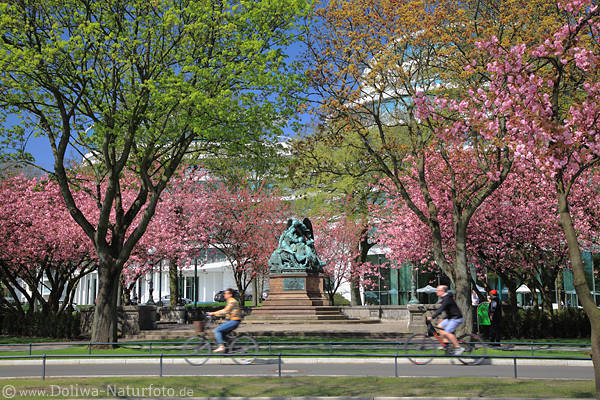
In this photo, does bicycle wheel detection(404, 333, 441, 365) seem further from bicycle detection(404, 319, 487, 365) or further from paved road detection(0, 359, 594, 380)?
paved road detection(0, 359, 594, 380)

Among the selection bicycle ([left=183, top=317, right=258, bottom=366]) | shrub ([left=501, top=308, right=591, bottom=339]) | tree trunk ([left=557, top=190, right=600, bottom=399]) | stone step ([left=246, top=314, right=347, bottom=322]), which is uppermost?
tree trunk ([left=557, top=190, right=600, bottom=399])

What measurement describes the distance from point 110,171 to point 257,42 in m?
6.45

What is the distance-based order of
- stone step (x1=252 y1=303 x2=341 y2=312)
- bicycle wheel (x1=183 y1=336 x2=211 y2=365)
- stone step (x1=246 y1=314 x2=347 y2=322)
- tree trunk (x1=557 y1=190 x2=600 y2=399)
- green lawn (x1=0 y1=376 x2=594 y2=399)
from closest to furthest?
tree trunk (x1=557 y1=190 x2=600 y2=399)
green lawn (x1=0 y1=376 x2=594 y2=399)
bicycle wheel (x1=183 y1=336 x2=211 y2=365)
stone step (x1=246 y1=314 x2=347 y2=322)
stone step (x1=252 y1=303 x2=341 y2=312)

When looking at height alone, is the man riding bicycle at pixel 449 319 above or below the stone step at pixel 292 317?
above

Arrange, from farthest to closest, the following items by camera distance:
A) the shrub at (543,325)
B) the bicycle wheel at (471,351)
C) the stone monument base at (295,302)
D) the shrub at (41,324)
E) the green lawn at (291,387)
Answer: the shrub at (41,324) < the stone monument base at (295,302) < the shrub at (543,325) < the bicycle wheel at (471,351) < the green lawn at (291,387)

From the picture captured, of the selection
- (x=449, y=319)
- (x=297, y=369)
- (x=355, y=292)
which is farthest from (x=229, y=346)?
(x=355, y=292)

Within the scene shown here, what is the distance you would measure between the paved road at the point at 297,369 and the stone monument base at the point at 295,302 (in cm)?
1068

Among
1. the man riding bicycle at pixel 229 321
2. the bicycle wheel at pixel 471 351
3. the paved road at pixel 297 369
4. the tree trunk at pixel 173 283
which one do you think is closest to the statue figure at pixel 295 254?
the tree trunk at pixel 173 283

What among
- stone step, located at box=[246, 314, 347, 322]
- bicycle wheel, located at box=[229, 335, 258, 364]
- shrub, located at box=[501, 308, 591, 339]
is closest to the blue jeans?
bicycle wheel, located at box=[229, 335, 258, 364]

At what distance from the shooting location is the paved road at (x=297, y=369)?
13.4 metres

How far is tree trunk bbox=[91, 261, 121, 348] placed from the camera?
1931cm

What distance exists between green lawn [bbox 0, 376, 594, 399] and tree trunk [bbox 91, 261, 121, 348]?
22.6 feet

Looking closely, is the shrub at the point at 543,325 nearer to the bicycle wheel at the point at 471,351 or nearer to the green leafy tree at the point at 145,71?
the bicycle wheel at the point at 471,351

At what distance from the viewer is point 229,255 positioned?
41.3 metres
